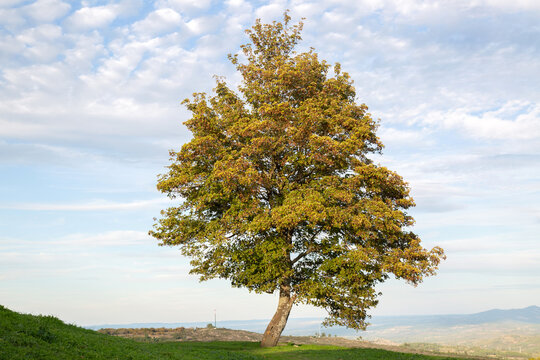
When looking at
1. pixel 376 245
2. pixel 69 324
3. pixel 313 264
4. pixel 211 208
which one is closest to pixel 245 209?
Result: pixel 211 208

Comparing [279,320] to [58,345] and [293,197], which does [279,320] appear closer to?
[293,197]

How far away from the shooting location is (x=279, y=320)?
2916 centimetres

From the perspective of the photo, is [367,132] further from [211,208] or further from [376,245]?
[211,208]

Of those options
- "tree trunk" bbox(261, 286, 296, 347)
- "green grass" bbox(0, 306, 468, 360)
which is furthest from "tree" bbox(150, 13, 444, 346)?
"green grass" bbox(0, 306, 468, 360)

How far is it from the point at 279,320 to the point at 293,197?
8.13 metres

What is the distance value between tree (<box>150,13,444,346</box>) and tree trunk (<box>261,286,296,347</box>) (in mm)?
63

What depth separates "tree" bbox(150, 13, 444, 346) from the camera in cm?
2644

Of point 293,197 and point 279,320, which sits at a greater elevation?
point 293,197

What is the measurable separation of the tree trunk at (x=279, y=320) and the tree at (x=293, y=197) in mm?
63

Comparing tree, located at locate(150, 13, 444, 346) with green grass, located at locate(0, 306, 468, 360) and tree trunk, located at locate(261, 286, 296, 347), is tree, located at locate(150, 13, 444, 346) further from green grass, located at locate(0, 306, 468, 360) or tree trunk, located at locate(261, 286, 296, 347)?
green grass, located at locate(0, 306, 468, 360)

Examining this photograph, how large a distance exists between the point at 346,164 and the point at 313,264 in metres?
6.52

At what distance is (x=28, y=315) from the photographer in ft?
60.5

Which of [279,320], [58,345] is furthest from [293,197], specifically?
[58,345]

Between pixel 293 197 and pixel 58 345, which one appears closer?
pixel 58 345
